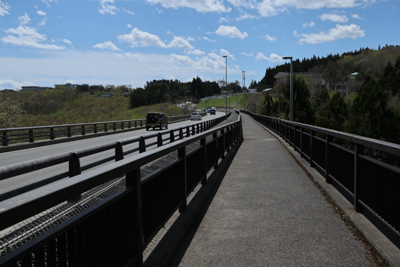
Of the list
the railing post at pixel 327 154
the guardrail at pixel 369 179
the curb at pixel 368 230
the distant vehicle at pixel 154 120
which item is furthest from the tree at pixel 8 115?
the curb at pixel 368 230

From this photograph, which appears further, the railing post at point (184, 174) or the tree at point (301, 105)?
the tree at point (301, 105)

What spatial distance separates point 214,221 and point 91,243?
307 centimetres

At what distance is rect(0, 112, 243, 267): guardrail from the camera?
1.79 m

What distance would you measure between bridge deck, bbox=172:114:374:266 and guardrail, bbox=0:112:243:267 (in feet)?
2.08

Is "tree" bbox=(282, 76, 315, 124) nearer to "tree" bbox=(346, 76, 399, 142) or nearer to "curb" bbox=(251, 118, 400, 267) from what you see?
"tree" bbox=(346, 76, 399, 142)

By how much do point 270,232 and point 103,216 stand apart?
107 inches

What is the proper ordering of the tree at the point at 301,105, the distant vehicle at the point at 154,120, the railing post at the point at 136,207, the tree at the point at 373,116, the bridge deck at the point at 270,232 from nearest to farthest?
the railing post at the point at 136,207 → the bridge deck at the point at 270,232 → the distant vehicle at the point at 154,120 → the tree at the point at 373,116 → the tree at the point at 301,105

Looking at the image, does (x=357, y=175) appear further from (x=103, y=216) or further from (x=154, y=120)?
(x=154, y=120)

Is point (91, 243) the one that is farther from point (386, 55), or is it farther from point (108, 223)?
point (386, 55)

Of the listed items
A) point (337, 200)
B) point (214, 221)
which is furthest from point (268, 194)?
point (214, 221)

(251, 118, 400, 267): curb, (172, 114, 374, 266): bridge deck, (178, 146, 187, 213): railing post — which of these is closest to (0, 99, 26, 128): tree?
(172, 114, 374, 266): bridge deck

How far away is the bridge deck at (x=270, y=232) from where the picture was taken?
391 cm

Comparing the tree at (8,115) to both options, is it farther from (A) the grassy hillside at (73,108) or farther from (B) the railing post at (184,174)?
(A) the grassy hillside at (73,108)

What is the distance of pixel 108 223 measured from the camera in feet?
9.14
